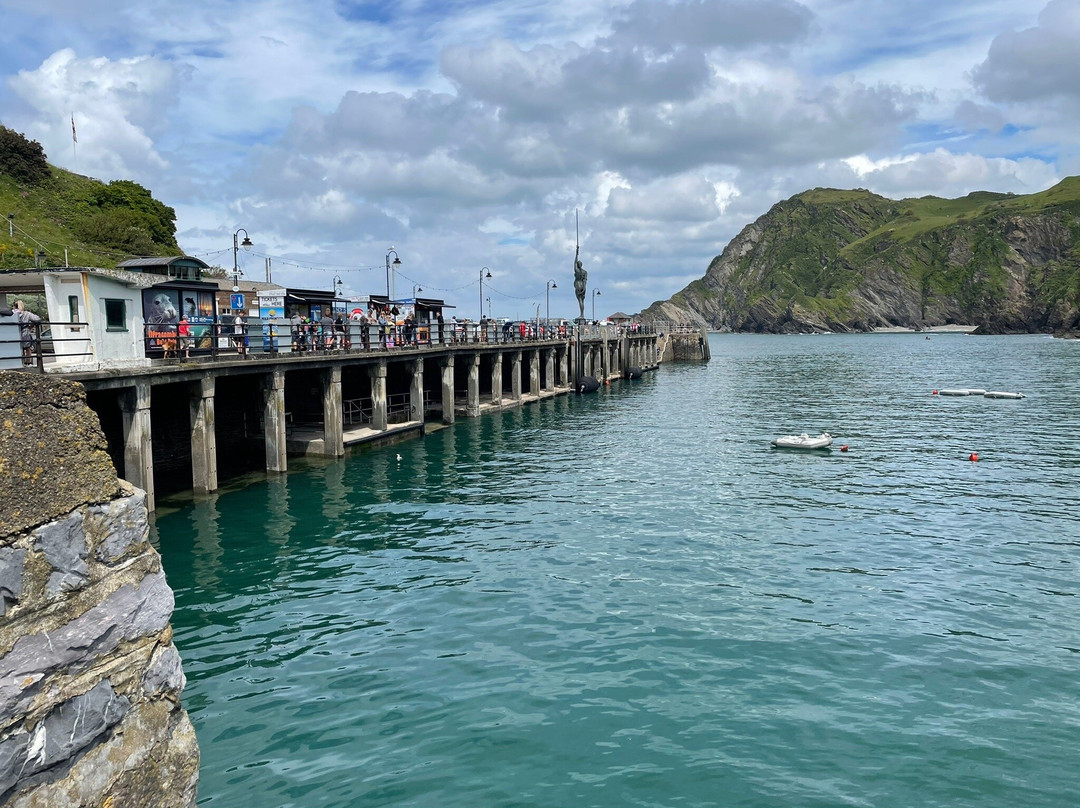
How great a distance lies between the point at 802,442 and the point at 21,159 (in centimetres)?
7920

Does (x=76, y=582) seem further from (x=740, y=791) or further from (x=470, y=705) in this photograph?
(x=740, y=791)

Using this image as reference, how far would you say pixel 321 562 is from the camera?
20.4 meters

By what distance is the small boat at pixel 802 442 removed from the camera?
1500 inches

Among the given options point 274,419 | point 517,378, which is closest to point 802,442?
point 517,378

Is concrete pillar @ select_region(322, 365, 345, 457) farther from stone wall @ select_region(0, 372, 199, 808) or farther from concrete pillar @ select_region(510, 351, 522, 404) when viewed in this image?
stone wall @ select_region(0, 372, 199, 808)

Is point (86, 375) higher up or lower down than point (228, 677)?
higher up

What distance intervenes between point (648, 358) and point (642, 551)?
87041 millimetres

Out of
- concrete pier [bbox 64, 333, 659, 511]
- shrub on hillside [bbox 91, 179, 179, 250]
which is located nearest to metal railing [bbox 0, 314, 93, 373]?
concrete pier [bbox 64, 333, 659, 511]

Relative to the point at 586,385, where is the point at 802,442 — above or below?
below

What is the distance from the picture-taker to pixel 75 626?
664 centimetres

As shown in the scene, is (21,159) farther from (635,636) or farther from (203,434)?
(635,636)

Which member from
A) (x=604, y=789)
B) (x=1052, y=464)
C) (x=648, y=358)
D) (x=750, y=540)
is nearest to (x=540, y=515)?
(x=750, y=540)

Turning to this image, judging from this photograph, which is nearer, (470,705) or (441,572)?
(470,705)

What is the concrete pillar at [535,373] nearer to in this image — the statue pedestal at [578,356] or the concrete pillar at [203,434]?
the statue pedestal at [578,356]
